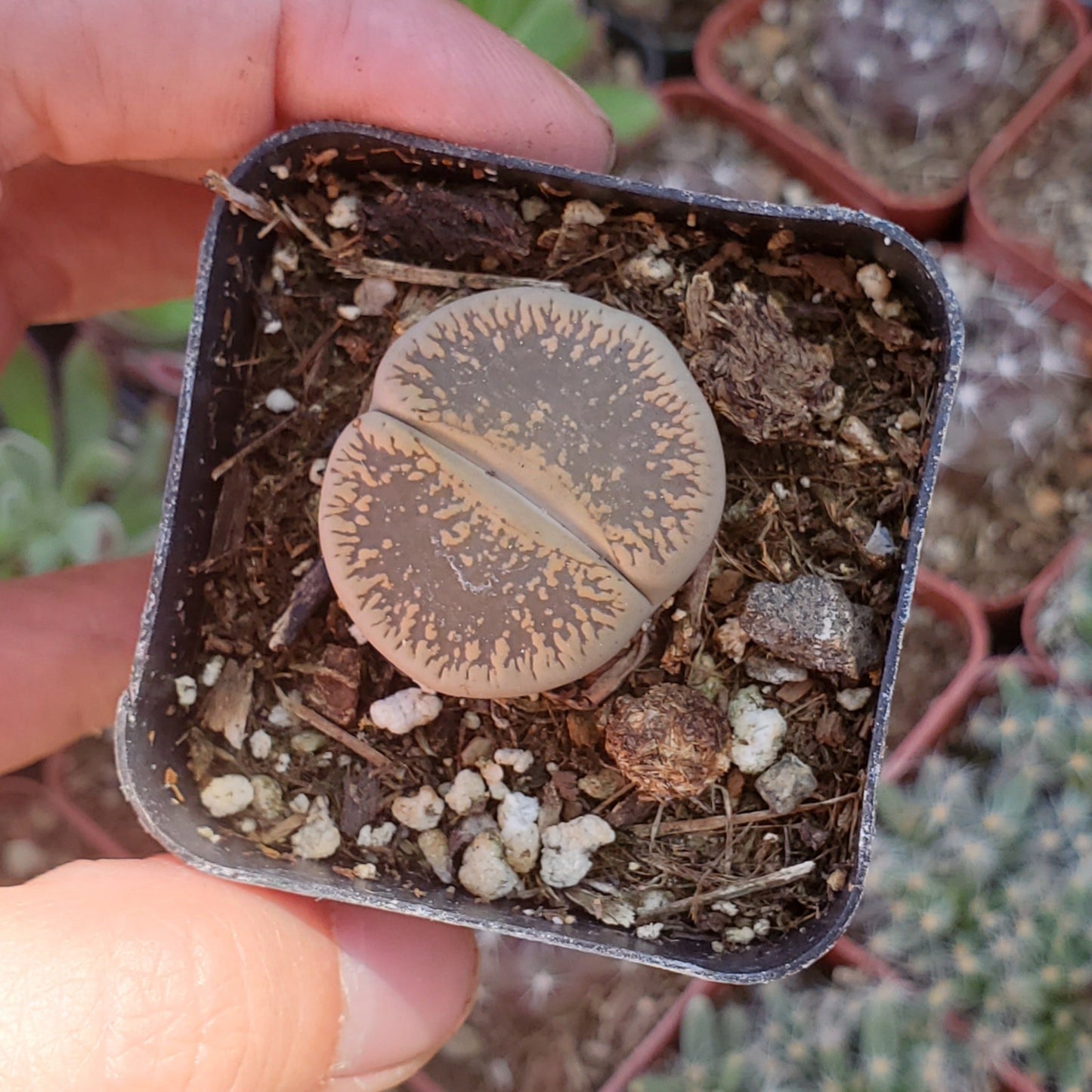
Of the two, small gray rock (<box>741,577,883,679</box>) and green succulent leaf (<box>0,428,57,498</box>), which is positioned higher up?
small gray rock (<box>741,577,883,679</box>)

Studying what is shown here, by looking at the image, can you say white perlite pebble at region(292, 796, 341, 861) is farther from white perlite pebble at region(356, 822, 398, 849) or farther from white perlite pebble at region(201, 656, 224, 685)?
white perlite pebble at region(201, 656, 224, 685)

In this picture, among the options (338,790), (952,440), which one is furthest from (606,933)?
(952,440)

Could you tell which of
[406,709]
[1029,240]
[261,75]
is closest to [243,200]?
[261,75]

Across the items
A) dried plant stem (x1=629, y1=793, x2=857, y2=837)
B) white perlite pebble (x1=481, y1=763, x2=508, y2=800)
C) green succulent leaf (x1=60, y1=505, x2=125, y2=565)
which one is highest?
dried plant stem (x1=629, y1=793, x2=857, y2=837)

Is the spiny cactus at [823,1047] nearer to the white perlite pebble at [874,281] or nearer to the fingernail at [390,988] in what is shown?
the fingernail at [390,988]

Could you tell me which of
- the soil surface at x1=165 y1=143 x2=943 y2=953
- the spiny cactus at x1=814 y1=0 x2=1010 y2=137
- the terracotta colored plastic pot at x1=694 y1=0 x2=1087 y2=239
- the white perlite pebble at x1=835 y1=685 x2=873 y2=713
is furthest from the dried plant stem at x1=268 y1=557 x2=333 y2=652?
the spiny cactus at x1=814 y1=0 x2=1010 y2=137

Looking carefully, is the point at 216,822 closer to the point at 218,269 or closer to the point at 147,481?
the point at 218,269

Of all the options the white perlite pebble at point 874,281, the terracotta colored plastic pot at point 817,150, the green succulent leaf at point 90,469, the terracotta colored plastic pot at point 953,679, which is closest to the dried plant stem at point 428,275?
the white perlite pebble at point 874,281

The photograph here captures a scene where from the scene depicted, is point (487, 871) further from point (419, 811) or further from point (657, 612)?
point (657, 612)
